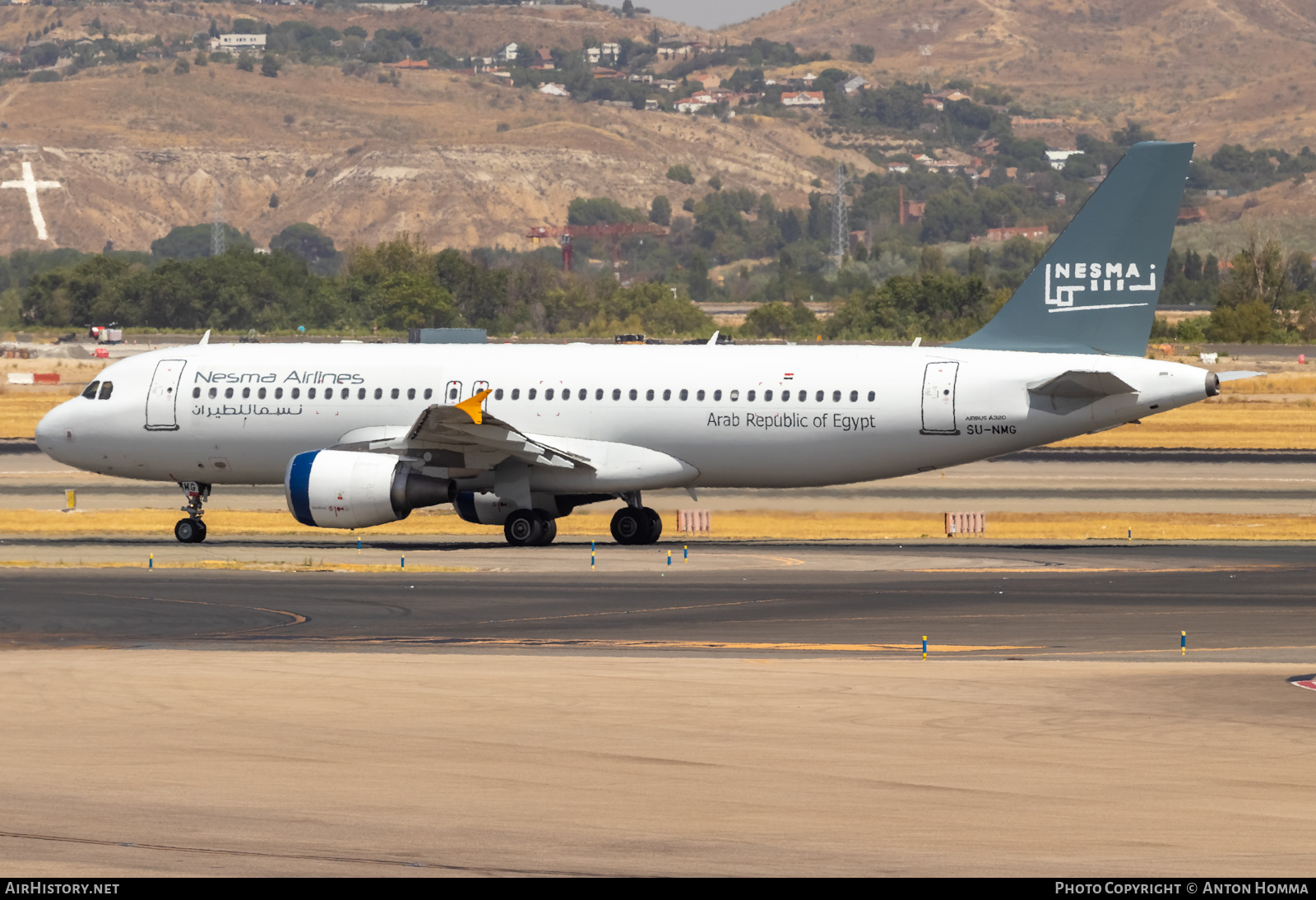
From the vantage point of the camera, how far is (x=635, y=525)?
4172 centimetres

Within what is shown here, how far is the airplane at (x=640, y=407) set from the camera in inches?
1537

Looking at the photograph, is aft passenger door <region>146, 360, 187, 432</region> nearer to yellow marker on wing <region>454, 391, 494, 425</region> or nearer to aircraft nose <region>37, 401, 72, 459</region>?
aircraft nose <region>37, 401, 72, 459</region>

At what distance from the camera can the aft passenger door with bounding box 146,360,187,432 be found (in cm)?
4309

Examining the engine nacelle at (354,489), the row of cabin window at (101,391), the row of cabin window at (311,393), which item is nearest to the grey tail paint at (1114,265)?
the engine nacelle at (354,489)

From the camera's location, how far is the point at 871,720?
18.9 meters

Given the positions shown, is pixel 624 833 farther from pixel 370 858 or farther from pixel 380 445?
pixel 380 445

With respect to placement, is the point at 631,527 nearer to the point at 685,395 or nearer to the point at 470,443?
the point at 685,395

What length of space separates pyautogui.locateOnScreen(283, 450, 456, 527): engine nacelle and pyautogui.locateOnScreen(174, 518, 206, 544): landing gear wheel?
3.89m

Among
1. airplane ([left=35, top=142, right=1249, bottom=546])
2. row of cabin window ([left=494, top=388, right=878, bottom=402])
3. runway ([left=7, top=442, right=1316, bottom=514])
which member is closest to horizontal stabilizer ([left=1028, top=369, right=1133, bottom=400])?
airplane ([left=35, top=142, right=1249, bottom=546])

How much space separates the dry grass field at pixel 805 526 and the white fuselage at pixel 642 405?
2.96 m

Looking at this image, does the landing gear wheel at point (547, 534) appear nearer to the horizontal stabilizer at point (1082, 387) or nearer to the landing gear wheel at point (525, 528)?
the landing gear wheel at point (525, 528)

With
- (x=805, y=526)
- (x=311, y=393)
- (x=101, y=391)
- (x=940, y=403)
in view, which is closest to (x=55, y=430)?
(x=101, y=391)
